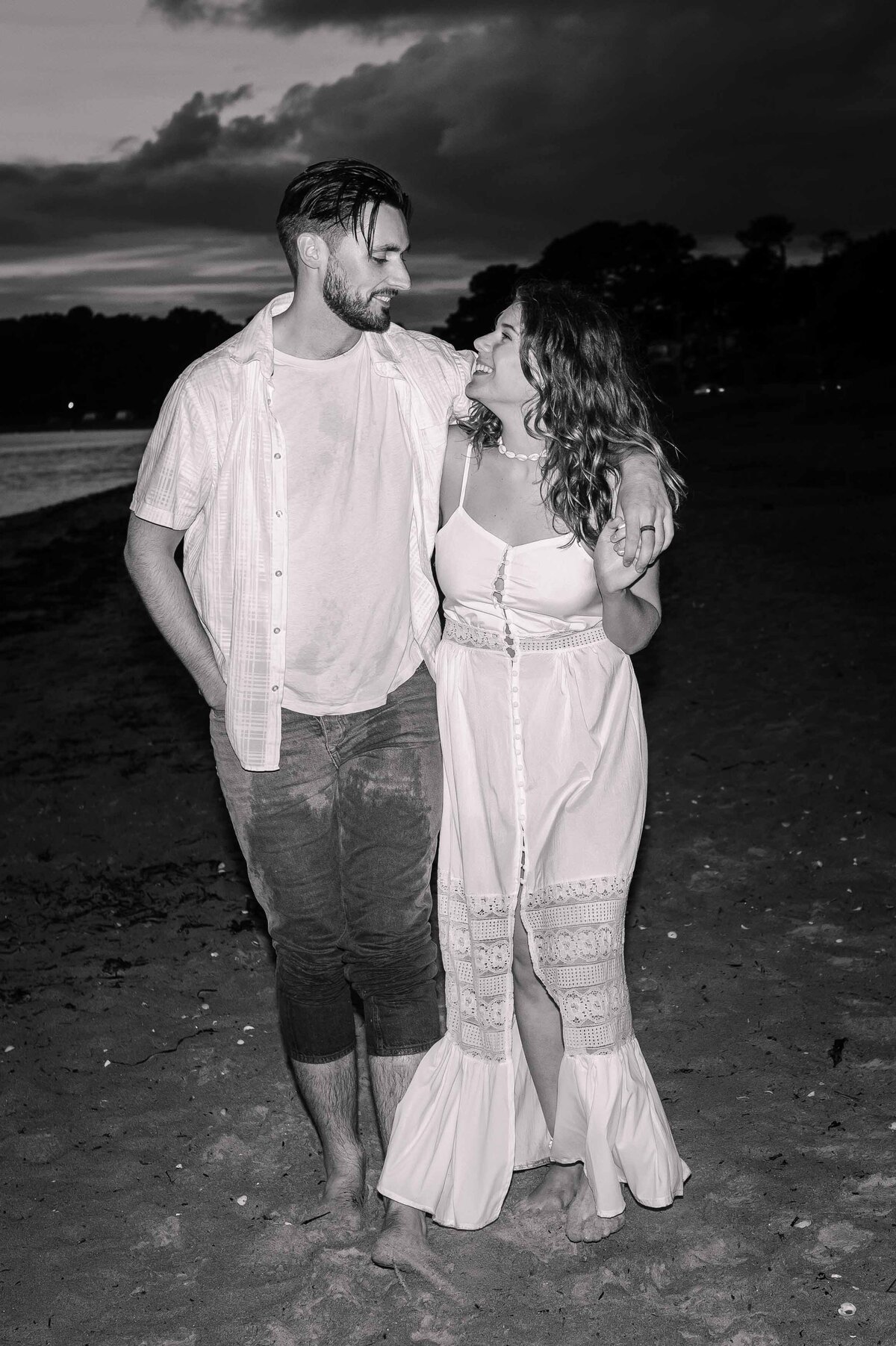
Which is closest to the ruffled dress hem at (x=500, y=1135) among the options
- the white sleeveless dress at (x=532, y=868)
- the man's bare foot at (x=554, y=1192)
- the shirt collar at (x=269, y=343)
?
the white sleeveless dress at (x=532, y=868)

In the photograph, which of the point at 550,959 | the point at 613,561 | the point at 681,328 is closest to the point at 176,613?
the point at 613,561

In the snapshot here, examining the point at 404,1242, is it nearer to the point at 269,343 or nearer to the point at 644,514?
the point at 644,514

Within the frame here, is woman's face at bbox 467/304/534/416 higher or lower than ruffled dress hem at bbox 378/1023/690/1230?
higher

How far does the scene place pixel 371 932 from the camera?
322 cm

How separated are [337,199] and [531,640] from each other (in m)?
1.16

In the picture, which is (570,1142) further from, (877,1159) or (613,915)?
(877,1159)

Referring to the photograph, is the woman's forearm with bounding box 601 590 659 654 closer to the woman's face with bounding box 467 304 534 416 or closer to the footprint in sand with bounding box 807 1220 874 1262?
the woman's face with bounding box 467 304 534 416

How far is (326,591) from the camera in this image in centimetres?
313

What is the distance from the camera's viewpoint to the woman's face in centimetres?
302

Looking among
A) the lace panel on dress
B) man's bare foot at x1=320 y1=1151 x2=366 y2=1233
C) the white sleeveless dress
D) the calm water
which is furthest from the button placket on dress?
the calm water

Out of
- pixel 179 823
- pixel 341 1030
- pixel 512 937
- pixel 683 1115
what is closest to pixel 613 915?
pixel 512 937

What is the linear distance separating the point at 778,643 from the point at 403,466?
690 centimetres

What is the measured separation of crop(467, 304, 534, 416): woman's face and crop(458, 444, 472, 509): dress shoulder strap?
176mm

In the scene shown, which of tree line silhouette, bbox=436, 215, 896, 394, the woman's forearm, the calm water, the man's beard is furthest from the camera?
tree line silhouette, bbox=436, 215, 896, 394
